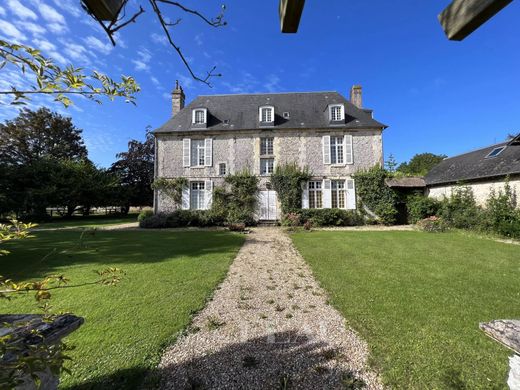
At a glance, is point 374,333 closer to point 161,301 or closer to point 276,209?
point 161,301

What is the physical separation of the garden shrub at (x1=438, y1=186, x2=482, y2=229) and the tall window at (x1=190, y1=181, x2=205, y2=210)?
→ 42.6 feet

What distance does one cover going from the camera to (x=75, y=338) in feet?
8.75

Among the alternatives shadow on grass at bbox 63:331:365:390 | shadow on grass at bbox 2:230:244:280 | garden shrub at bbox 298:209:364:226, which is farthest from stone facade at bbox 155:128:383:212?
shadow on grass at bbox 63:331:365:390

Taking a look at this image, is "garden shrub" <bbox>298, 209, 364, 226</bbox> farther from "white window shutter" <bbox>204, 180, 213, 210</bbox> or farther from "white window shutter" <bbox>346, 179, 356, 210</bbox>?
"white window shutter" <bbox>204, 180, 213, 210</bbox>

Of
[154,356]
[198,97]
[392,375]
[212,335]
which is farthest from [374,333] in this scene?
[198,97]

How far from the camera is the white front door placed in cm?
1420

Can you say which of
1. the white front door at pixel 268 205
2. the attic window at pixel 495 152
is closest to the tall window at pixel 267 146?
the white front door at pixel 268 205

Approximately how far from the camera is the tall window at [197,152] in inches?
581

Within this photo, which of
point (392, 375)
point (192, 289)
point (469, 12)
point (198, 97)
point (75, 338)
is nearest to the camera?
point (469, 12)

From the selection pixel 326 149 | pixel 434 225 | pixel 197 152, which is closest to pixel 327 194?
pixel 326 149

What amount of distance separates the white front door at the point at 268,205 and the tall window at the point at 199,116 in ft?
19.2

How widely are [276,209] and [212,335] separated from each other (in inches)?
454

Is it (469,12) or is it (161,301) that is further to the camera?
(161,301)

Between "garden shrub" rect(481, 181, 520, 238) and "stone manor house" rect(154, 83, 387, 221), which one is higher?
"stone manor house" rect(154, 83, 387, 221)
